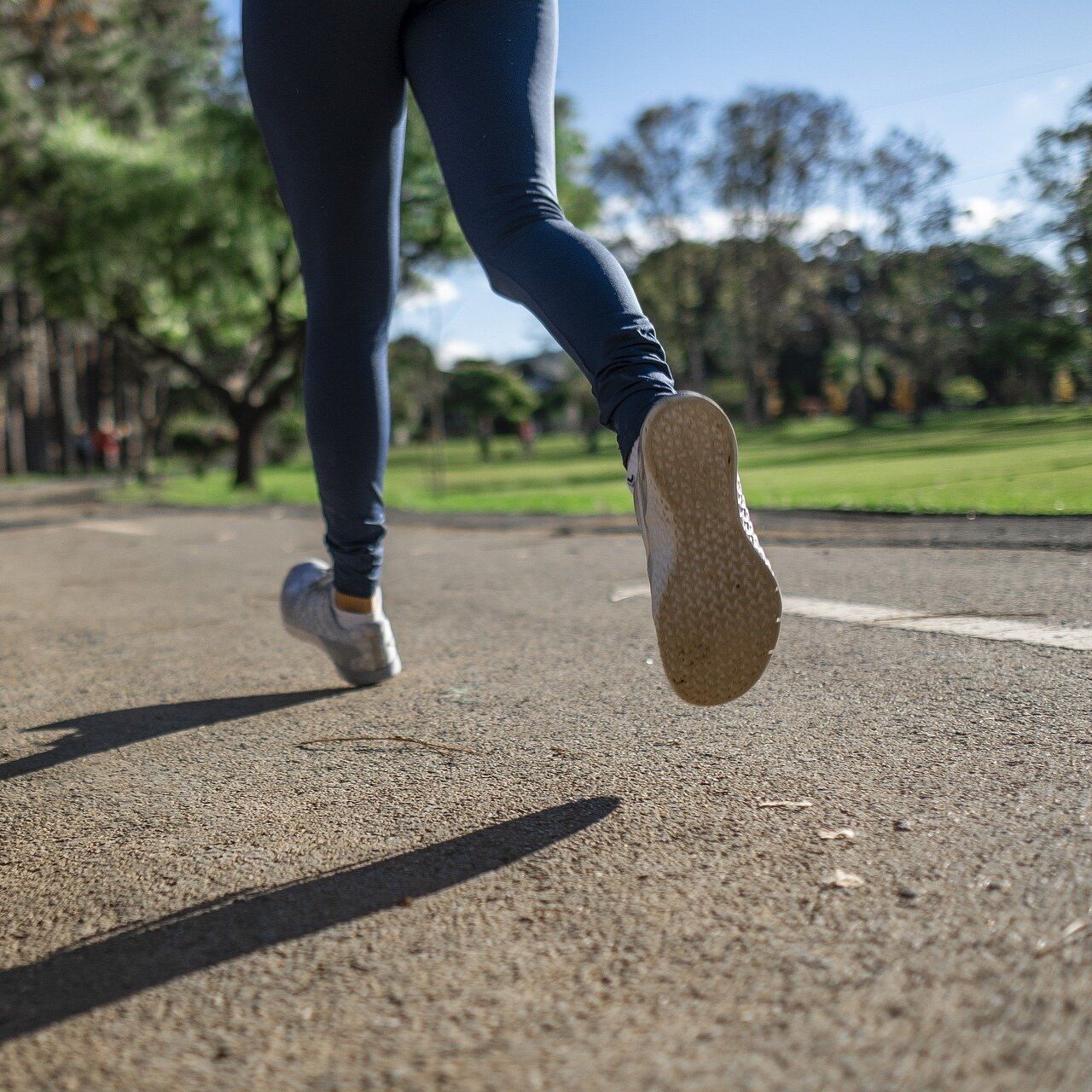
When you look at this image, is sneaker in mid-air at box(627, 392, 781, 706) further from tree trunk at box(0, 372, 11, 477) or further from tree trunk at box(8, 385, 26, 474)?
tree trunk at box(8, 385, 26, 474)

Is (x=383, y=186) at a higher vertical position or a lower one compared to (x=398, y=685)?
higher

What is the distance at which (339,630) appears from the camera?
6.82ft

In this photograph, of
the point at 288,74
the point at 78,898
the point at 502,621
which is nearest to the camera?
the point at 78,898

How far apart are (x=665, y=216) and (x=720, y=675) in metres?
30.1

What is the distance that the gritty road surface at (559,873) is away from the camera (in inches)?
32.1

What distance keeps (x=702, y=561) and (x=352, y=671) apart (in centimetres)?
99

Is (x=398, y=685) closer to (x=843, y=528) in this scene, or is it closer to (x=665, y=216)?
(x=843, y=528)

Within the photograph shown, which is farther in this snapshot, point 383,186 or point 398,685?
point 398,685

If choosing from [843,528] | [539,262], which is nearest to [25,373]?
[843,528]

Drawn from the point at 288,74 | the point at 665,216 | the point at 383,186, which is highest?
the point at 665,216

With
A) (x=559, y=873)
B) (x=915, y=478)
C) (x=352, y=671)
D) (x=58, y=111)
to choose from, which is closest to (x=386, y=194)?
(x=352, y=671)

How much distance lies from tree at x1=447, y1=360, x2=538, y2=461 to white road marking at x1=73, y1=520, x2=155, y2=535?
96.3ft

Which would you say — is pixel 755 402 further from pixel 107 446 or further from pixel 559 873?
pixel 559 873

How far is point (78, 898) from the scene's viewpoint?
3.85 ft
